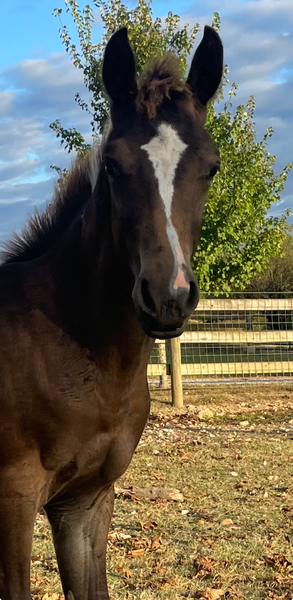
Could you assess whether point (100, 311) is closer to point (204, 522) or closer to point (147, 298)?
point (147, 298)

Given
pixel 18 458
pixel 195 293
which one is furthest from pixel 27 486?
→ pixel 195 293

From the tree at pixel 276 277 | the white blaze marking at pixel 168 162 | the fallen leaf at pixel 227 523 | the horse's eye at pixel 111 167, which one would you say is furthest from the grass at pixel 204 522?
the tree at pixel 276 277

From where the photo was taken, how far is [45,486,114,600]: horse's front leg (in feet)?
8.81

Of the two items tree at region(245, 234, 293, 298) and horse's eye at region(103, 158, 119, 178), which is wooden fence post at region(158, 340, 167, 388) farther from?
tree at region(245, 234, 293, 298)

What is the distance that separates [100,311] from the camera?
2.49 metres

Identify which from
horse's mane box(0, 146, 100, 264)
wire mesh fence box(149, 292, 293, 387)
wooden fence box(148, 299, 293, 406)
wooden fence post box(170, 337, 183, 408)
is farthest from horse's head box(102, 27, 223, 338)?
wire mesh fence box(149, 292, 293, 387)

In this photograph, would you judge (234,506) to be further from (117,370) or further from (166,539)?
(117,370)

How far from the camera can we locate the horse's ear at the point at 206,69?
8.19 ft

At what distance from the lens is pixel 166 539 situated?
4.34 metres

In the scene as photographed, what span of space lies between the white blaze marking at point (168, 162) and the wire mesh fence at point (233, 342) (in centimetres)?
877

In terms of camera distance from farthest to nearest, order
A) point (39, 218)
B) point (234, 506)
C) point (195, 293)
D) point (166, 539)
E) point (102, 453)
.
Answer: point (234, 506)
point (166, 539)
point (39, 218)
point (102, 453)
point (195, 293)

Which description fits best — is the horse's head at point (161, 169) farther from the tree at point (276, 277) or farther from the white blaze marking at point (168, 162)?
the tree at point (276, 277)

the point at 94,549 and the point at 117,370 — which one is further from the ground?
the point at 117,370

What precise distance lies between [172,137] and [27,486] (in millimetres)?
1421
